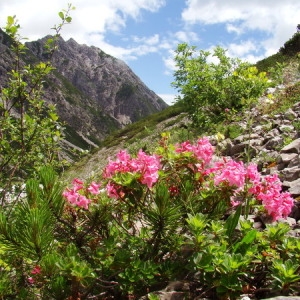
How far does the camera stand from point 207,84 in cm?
1063

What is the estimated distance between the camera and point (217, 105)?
11.1 meters

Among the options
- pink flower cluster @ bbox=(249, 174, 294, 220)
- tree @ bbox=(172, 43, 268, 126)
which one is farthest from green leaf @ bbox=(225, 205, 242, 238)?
tree @ bbox=(172, 43, 268, 126)

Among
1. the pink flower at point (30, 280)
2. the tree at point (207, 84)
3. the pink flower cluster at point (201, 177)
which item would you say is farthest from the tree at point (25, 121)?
the tree at point (207, 84)

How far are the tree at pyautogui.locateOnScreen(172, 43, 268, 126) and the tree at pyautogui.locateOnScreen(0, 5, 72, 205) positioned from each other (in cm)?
586

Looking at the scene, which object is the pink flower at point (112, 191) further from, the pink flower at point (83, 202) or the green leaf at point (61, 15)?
the green leaf at point (61, 15)

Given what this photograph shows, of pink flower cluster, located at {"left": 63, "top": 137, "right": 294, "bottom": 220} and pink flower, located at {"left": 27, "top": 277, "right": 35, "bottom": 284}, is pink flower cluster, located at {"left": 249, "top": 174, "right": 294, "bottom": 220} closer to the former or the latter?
pink flower cluster, located at {"left": 63, "top": 137, "right": 294, "bottom": 220}

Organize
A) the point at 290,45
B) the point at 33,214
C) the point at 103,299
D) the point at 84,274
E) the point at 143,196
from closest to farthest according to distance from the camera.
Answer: the point at 33,214
the point at 84,274
the point at 103,299
the point at 143,196
the point at 290,45

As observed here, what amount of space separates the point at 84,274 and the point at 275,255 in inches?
58.3

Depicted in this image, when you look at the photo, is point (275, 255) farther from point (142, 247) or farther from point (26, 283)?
point (26, 283)

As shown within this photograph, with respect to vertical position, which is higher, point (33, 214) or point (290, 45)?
point (290, 45)

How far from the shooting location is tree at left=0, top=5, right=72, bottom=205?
507 cm

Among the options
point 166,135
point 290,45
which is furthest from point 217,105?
point 290,45

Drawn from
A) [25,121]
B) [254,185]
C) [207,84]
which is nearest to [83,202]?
[254,185]

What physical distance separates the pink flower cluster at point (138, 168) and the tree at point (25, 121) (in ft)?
6.74
